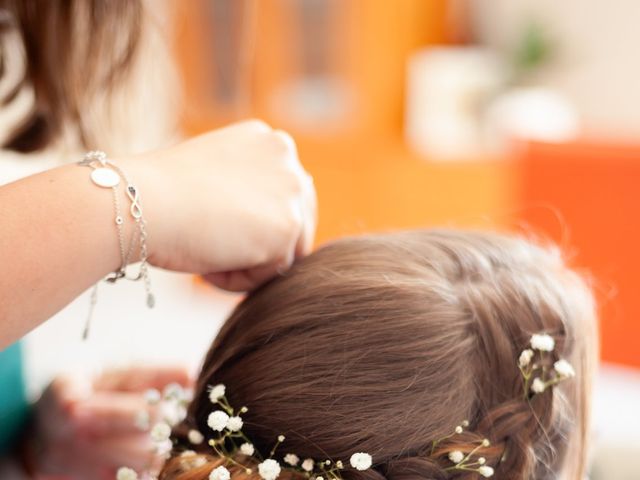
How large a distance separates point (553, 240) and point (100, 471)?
141 cm

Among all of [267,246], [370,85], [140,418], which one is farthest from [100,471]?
[370,85]

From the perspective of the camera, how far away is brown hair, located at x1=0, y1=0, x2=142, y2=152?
3.62 feet

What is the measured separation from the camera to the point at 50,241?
67cm

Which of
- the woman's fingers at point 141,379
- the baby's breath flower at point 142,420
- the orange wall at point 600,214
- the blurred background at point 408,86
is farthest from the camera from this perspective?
the blurred background at point 408,86

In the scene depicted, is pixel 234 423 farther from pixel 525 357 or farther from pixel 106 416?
pixel 106 416

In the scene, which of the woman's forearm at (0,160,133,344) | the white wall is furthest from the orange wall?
the white wall

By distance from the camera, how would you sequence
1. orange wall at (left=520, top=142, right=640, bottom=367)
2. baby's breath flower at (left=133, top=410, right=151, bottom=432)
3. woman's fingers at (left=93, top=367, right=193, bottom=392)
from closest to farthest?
baby's breath flower at (left=133, top=410, right=151, bottom=432) → woman's fingers at (left=93, top=367, right=193, bottom=392) → orange wall at (left=520, top=142, right=640, bottom=367)

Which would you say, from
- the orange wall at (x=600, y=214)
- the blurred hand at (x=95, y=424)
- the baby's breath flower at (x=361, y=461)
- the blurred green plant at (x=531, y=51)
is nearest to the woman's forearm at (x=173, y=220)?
the baby's breath flower at (x=361, y=461)

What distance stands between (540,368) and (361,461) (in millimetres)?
224

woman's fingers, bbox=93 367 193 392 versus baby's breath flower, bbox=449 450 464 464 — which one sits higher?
→ baby's breath flower, bbox=449 450 464 464

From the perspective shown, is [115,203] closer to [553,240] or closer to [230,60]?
[553,240]

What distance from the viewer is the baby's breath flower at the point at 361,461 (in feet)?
2.28

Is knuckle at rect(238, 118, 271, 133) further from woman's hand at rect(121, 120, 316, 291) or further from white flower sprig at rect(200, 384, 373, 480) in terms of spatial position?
white flower sprig at rect(200, 384, 373, 480)

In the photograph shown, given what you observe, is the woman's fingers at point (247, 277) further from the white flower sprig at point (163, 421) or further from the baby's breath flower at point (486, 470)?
the baby's breath flower at point (486, 470)
